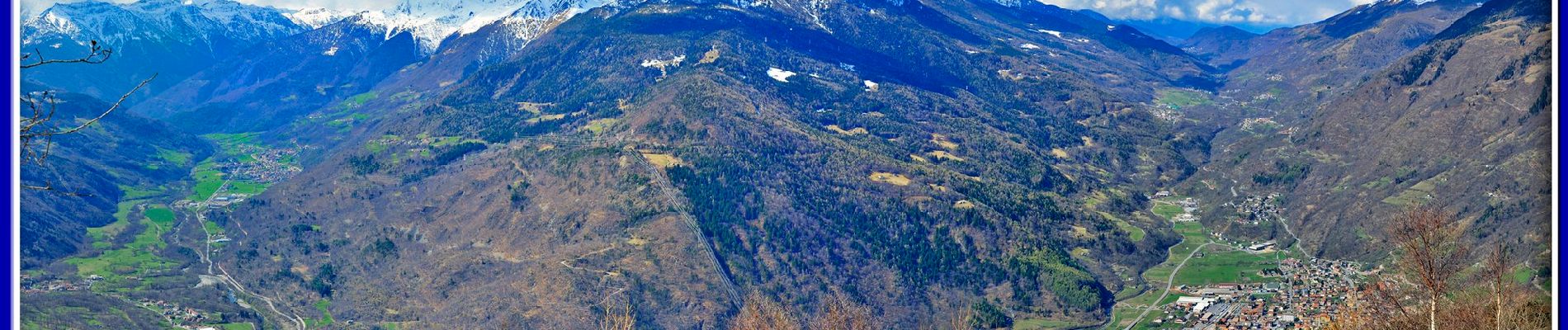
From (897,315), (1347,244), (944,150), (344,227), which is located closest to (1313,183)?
(1347,244)

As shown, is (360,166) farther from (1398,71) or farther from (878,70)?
(1398,71)

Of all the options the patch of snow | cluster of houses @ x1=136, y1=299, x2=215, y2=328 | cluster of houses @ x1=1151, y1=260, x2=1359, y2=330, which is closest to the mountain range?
the patch of snow

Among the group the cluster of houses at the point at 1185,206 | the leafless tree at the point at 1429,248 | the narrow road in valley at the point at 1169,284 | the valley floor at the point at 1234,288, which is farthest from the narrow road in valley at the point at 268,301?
the cluster of houses at the point at 1185,206

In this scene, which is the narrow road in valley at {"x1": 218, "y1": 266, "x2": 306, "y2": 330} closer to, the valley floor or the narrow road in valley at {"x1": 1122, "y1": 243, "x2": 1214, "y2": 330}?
the valley floor

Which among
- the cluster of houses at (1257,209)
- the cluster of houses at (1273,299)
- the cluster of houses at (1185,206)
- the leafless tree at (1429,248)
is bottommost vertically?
the cluster of houses at (1185,206)

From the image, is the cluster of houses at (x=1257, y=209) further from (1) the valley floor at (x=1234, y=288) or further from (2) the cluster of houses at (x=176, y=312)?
(2) the cluster of houses at (x=176, y=312)

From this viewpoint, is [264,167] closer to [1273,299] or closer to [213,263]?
[213,263]
